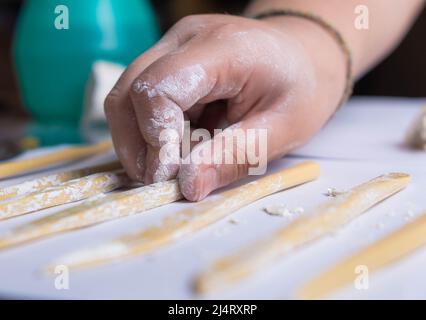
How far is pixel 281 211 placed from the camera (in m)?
0.45

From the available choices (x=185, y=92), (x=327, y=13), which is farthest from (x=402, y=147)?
(x=185, y=92)

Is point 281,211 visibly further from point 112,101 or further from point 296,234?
point 112,101

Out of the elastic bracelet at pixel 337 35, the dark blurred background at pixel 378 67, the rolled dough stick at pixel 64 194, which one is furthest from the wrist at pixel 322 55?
the dark blurred background at pixel 378 67

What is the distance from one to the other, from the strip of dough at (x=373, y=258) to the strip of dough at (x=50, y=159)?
0.39 metres

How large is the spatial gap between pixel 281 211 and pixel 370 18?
19.7 inches

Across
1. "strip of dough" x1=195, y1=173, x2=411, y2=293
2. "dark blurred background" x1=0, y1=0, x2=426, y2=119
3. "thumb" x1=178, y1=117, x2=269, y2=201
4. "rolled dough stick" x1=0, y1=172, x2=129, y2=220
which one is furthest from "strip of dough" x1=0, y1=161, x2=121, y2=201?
"dark blurred background" x1=0, y1=0, x2=426, y2=119

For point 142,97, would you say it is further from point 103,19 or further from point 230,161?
point 103,19

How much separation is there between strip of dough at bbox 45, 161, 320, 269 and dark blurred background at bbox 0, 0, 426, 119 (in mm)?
702

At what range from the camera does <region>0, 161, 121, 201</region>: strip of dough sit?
1.67 ft

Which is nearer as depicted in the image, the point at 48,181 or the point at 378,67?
the point at 48,181

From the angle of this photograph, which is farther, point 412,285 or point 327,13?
point 327,13

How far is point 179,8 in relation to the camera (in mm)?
1282

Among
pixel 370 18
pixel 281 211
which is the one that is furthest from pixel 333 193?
pixel 370 18
